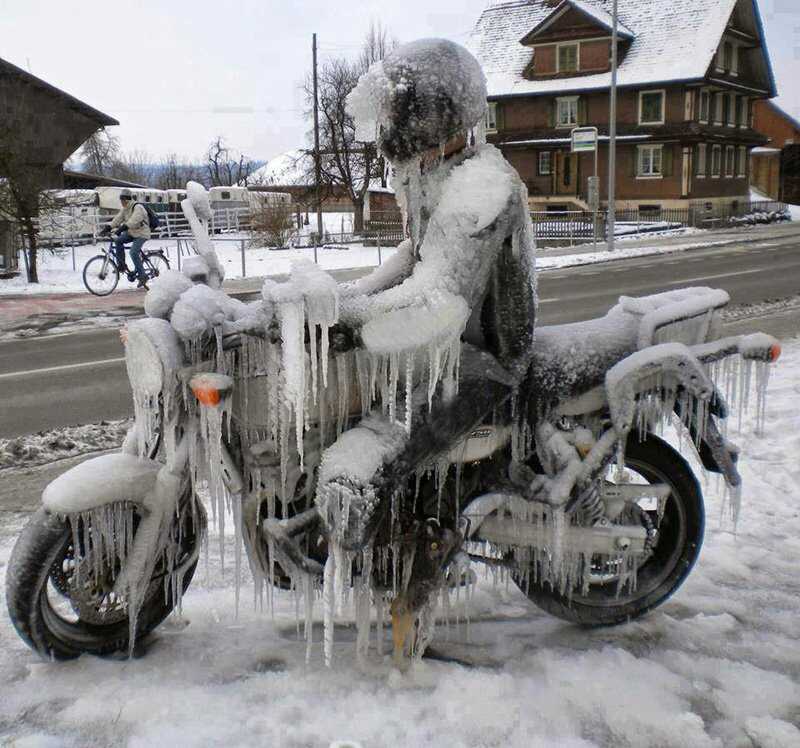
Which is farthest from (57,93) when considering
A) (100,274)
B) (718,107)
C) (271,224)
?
(718,107)

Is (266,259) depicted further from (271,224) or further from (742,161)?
Answer: (742,161)

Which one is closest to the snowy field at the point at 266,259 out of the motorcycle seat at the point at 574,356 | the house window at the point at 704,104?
the motorcycle seat at the point at 574,356

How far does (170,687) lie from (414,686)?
2.50 feet

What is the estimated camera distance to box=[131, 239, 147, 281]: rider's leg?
16.0 meters

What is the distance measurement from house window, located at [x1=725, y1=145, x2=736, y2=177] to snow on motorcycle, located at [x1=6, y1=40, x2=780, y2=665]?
46088 mm

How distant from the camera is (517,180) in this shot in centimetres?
263

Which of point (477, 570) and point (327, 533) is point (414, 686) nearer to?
point (327, 533)

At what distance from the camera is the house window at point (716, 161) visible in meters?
44.0

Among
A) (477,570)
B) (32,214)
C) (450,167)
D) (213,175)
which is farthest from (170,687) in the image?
(213,175)

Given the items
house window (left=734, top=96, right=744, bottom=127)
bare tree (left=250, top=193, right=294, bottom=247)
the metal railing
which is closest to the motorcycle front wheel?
the metal railing

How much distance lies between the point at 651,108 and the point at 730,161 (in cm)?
663

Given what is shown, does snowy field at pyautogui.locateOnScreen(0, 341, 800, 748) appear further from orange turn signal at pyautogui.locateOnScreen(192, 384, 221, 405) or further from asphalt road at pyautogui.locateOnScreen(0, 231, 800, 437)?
asphalt road at pyautogui.locateOnScreen(0, 231, 800, 437)

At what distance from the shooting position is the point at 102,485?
2.76 meters

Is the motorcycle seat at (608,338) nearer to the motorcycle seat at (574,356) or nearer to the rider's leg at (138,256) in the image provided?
the motorcycle seat at (574,356)
